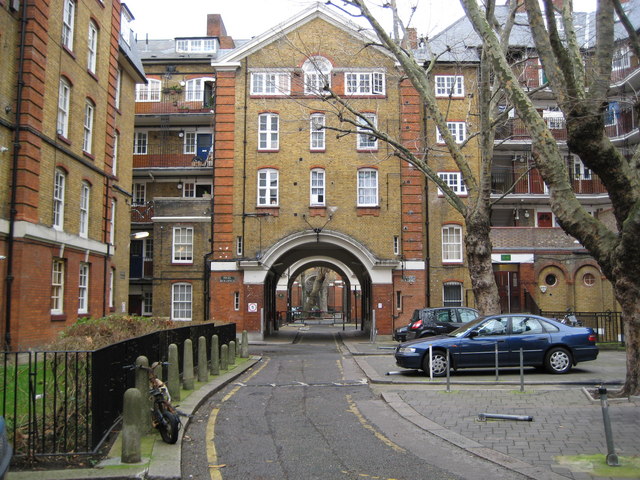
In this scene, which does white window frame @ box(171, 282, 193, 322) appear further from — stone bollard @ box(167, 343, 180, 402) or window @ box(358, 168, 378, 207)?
stone bollard @ box(167, 343, 180, 402)

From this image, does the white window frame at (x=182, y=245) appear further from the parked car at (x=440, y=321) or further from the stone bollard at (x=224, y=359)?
the stone bollard at (x=224, y=359)

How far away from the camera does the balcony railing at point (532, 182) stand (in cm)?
3491

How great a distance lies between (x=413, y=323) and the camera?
914 inches

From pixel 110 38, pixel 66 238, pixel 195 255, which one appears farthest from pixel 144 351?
pixel 195 255

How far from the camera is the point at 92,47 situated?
23.9m

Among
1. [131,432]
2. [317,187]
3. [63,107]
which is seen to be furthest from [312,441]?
[317,187]

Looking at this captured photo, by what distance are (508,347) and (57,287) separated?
15.0 metres

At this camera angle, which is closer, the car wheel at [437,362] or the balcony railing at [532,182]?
the car wheel at [437,362]

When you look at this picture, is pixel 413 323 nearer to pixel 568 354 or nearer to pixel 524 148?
pixel 568 354

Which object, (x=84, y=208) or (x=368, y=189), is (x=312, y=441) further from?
(x=368, y=189)

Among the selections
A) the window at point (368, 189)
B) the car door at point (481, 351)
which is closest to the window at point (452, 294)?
the window at point (368, 189)

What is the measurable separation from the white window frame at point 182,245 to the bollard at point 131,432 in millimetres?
27239

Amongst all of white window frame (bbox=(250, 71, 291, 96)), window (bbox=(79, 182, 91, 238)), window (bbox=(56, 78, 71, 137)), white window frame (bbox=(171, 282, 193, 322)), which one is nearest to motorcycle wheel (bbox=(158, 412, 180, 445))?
window (bbox=(56, 78, 71, 137))

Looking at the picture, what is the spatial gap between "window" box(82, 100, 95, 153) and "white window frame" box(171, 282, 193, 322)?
11.6m
